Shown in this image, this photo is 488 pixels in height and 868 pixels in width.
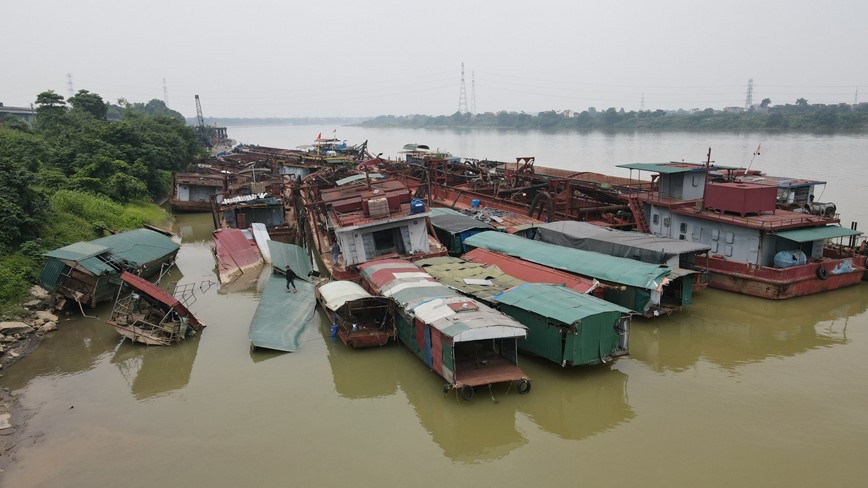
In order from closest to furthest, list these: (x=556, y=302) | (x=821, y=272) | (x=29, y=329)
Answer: (x=556, y=302) < (x=29, y=329) < (x=821, y=272)

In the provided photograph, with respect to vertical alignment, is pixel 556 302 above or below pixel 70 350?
above

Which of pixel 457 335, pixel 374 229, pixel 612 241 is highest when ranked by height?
pixel 374 229

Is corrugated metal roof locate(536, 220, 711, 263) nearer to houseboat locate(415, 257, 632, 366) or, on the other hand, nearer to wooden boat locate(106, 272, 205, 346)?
houseboat locate(415, 257, 632, 366)

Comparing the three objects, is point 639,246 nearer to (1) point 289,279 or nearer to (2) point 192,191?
(1) point 289,279

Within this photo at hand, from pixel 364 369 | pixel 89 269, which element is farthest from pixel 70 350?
pixel 364 369

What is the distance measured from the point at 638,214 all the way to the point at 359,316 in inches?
581

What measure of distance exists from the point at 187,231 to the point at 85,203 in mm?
8416

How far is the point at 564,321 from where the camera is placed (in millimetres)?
13688

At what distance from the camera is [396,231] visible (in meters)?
23.0

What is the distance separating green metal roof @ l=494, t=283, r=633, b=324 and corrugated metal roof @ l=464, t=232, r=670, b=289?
2.28 m

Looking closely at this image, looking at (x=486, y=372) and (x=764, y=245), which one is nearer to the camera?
(x=486, y=372)

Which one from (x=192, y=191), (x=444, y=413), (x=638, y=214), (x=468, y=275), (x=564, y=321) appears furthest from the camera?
(x=192, y=191)

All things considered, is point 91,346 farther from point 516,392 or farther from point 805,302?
point 805,302

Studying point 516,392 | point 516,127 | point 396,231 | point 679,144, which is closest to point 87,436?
point 516,392
